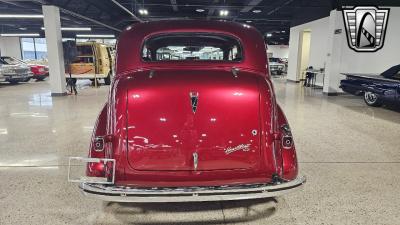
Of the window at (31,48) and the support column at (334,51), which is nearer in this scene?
the support column at (334,51)

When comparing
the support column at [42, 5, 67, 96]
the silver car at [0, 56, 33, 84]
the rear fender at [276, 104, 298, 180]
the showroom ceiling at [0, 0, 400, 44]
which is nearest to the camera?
the rear fender at [276, 104, 298, 180]

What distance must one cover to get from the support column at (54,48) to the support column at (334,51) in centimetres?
921

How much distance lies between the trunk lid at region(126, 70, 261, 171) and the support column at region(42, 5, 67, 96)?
8.94m

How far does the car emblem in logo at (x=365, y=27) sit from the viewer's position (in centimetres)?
959

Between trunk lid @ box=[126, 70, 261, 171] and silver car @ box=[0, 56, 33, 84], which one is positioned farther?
silver car @ box=[0, 56, 33, 84]

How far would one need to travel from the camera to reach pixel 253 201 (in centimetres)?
261

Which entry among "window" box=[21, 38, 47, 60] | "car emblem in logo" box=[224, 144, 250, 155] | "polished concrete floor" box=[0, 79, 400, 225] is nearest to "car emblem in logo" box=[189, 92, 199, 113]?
"car emblem in logo" box=[224, 144, 250, 155]

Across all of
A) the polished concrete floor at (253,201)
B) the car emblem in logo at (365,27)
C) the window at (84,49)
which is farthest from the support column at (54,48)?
the car emblem in logo at (365,27)

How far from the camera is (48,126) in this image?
17.9ft

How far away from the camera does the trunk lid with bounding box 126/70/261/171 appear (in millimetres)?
1932

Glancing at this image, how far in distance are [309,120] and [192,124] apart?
4629mm

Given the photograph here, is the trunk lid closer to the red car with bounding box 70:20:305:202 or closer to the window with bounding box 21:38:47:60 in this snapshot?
the red car with bounding box 70:20:305:202

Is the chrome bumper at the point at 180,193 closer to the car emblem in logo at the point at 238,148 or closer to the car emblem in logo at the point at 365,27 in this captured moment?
the car emblem in logo at the point at 238,148

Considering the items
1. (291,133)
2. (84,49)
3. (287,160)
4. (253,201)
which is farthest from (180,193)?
(84,49)
